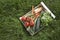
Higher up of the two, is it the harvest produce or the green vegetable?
the harvest produce

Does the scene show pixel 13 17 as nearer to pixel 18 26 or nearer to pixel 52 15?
pixel 18 26

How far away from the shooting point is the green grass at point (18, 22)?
265cm

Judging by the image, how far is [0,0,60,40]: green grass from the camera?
2654 mm

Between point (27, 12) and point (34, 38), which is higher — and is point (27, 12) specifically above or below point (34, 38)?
above

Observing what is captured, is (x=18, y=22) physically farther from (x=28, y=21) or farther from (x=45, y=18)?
(x=45, y=18)

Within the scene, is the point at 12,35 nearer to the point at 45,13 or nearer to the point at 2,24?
the point at 2,24

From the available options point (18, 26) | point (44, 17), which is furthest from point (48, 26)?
point (18, 26)

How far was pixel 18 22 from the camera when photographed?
8.82ft

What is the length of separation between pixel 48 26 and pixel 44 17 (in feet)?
0.34

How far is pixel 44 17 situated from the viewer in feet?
8.66

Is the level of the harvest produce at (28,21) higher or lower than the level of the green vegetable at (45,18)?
higher

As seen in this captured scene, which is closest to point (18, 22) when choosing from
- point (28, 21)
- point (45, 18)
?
point (28, 21)

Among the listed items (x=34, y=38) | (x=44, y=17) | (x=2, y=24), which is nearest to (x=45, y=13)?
(x=44, y=17)

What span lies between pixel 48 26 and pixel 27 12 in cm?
25
